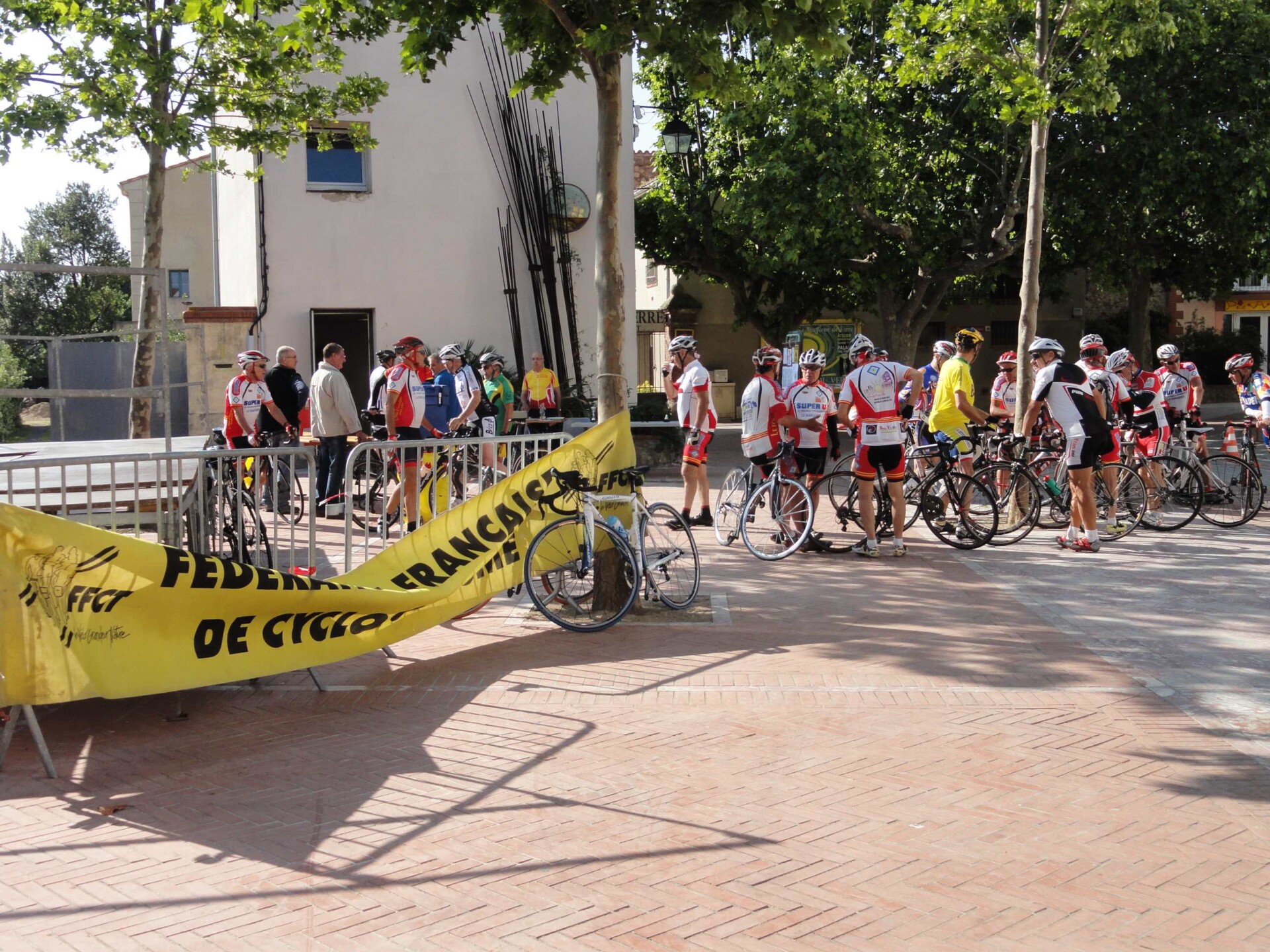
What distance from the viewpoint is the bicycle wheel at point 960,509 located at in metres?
11.3

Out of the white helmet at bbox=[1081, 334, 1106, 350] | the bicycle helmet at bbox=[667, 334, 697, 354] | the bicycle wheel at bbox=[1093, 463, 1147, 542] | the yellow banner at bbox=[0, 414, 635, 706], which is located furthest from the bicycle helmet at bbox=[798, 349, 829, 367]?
the yellow banner at bbox=[0, 414, 635, 706]

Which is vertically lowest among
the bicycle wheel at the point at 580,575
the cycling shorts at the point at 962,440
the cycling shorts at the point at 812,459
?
the bicycle wheel at the point at 580,575

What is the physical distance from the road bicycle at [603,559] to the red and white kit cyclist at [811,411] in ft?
9.45

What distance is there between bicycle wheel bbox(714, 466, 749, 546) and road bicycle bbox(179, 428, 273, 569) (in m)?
5.06

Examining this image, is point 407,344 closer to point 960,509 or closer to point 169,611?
point 960,509

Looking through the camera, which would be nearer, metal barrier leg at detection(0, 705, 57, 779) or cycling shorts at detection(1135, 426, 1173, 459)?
metal barrier leg at detection(0, 705, 57, 779)

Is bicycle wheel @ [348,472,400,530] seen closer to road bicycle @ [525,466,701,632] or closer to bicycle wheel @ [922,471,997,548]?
road bicycle @ [525,466,701,632]

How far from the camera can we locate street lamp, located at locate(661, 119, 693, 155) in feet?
59.7

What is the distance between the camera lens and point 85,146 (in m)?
14.2

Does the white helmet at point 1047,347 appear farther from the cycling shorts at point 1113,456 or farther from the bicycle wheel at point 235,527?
the bicycle wheel at point 235,527

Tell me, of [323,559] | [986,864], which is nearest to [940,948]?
[986,864]

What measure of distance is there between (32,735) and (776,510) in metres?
6.85

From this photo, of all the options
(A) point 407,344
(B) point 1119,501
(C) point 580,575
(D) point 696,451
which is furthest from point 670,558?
(B) point 1119,501

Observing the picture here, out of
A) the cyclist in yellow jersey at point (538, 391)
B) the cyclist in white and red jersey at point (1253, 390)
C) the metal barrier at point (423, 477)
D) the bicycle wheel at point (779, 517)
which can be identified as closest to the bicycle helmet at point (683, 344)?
the bicycle wheel at point (779, 517)
